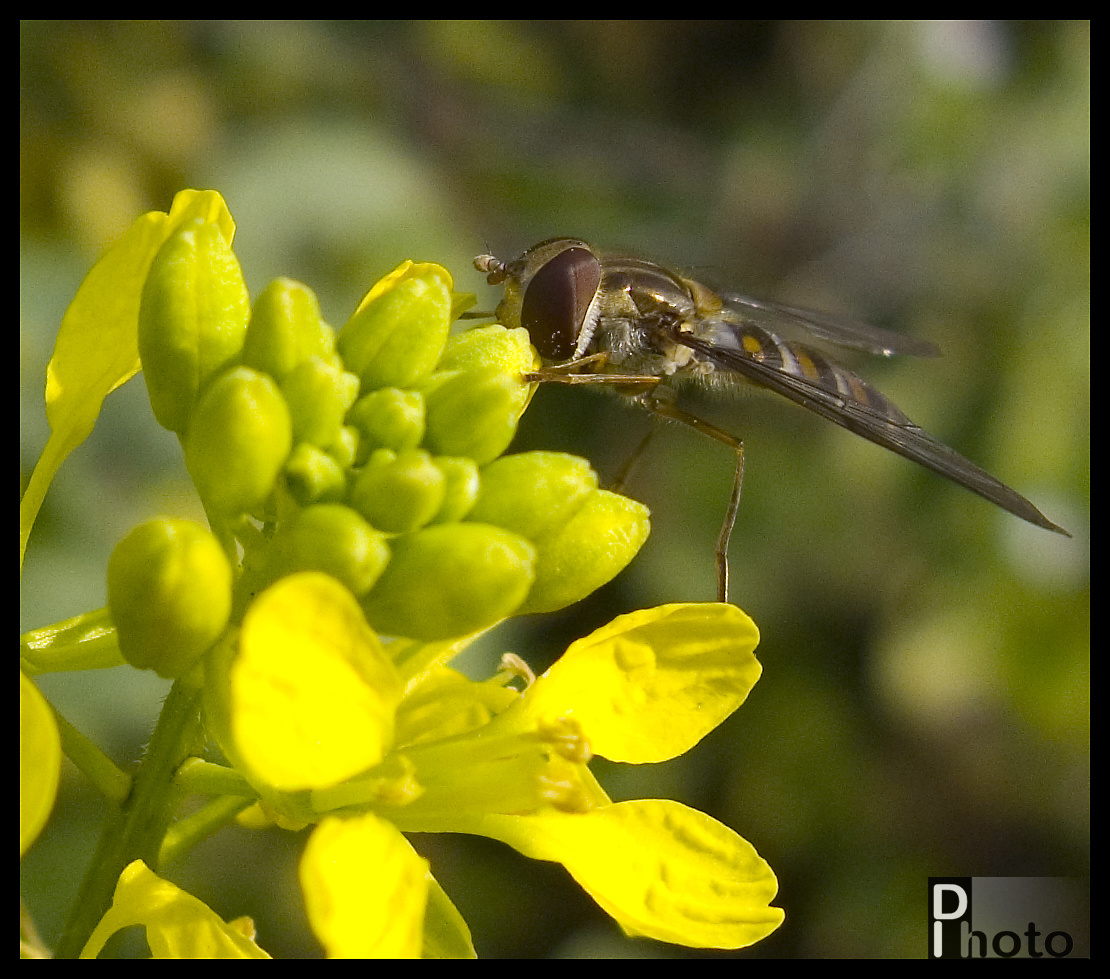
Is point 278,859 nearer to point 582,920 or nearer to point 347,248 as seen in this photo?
point 582,920

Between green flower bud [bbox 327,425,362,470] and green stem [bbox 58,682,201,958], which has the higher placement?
green flower bud [bbox 327,425,362,470]

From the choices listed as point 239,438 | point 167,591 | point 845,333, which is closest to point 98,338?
point 239,438

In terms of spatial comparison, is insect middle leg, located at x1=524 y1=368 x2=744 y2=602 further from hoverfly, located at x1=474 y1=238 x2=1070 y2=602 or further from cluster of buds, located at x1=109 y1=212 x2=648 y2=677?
cluster of buds, located at x1=109 y1=212 x2=648 y2=677

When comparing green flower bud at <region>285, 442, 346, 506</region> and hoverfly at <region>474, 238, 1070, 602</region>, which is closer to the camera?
green flower bud at <region>285, 442, 346, 506</region>

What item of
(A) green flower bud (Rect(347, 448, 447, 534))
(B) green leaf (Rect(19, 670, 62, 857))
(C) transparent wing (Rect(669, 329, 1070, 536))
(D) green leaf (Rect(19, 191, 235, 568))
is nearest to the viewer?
(B) green leaf (Rect(19, 670, 62, 857))

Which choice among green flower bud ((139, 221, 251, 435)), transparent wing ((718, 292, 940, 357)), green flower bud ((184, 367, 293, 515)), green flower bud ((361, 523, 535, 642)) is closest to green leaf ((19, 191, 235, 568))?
green flower bud ((139, 221, 251, 435))

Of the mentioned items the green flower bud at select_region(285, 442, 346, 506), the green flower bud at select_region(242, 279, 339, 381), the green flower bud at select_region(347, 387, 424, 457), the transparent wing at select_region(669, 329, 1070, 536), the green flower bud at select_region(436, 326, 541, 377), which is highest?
the green flower bud at select_region(242, 279, 339, 381)

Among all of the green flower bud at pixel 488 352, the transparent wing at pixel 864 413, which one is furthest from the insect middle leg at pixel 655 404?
the green flower bud at pixel 488 352

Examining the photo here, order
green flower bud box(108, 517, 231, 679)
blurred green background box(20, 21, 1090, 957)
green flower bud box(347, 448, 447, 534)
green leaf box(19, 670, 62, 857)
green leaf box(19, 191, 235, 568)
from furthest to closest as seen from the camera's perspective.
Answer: blurred green background box(20, 21, 1090, 957) → green leaf box(19, 191, 235, 568) → green flower bud box(347, 448, 447, 534) → green flower bud box(108, 517, 231, 679) → green leaf box(19, 670, 62, 857)
